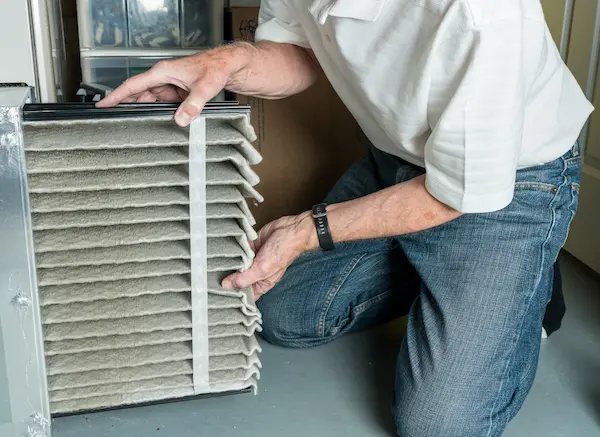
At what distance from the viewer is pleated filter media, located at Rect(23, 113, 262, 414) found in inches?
36.9

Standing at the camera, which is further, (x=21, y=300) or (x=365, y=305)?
(x=365, y=305)

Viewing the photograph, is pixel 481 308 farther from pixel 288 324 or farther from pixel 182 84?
pixel 182 84

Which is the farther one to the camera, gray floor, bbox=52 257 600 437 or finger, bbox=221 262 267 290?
gray floor, bbox=52 257 600 437

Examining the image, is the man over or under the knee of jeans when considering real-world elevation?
over

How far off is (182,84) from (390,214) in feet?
1.28

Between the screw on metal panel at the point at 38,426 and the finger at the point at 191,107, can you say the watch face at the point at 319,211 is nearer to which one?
the finger at the point at 191,107

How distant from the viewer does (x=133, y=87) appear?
104 centimetres

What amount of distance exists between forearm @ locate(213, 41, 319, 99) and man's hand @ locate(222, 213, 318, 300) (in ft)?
0.93

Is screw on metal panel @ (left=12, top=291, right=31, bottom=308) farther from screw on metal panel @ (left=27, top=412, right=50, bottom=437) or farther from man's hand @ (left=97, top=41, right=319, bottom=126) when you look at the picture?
man's hand @ (left=97, top=41, right=319, bottom=126)

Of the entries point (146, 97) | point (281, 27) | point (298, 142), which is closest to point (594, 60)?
point (298, 142)

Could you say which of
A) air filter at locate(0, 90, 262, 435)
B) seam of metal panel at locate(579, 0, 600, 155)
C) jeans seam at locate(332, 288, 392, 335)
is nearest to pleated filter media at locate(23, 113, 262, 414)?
air filter at locate(0, 90, 262, 435)

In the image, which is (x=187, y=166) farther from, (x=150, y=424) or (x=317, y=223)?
(x=150, y=424)

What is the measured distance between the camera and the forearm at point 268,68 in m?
1.25

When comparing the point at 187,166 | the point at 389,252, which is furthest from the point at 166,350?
the point at 389,252
